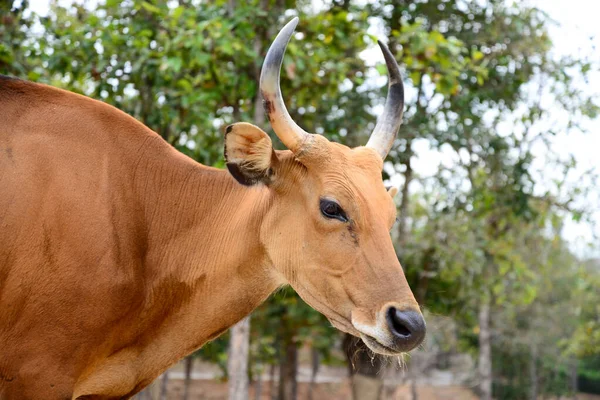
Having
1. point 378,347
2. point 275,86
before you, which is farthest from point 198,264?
point 378,347

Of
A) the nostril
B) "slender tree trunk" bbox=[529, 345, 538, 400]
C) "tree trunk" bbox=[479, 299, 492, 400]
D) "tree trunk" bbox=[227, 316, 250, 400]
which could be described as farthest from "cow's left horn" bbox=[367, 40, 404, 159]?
"slender tree trunk" bbox=[529, 345, 538, 400]

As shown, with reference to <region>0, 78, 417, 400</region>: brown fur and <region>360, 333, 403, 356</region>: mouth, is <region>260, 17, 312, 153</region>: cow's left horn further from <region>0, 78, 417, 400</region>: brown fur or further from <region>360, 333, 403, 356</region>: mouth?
<region>360, 333, 403, 356</region>: mouth

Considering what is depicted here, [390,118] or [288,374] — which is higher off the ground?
[390,118]

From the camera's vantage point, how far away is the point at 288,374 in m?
20.5

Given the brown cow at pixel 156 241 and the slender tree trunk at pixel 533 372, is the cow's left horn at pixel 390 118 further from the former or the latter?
the slender tree trunk at pixel 533 372

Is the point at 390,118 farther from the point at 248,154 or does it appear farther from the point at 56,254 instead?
the point at 56,254

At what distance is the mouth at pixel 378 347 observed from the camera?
355cm

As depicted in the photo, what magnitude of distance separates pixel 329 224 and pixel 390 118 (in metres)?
1.01

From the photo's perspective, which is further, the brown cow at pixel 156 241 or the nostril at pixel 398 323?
the brown cow at pixel 156 241

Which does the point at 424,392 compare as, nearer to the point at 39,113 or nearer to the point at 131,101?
the point at 131,101

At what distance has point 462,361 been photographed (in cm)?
3719

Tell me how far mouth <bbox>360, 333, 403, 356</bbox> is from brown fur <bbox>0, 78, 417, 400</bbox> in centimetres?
12

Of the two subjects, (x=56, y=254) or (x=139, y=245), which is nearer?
(x=56, y=254)

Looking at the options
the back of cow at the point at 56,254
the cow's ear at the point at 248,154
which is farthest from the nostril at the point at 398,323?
the back of cow at the point at 56,254
